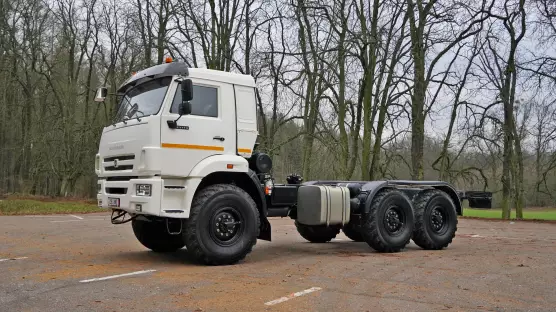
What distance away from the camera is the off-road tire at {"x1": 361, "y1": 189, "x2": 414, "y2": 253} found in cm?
1021

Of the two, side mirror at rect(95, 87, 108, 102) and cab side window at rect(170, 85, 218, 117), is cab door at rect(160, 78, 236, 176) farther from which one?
side mirror at rect(95, 87, 108, 102)

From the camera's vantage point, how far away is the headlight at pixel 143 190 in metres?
7.82

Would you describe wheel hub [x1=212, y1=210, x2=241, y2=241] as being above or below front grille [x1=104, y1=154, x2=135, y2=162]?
below

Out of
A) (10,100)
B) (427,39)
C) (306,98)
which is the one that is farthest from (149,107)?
(10,100)

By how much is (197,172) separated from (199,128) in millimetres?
726

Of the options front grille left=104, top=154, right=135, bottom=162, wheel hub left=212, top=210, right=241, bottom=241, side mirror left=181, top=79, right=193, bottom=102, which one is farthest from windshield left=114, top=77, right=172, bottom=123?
wheel hub left=212, top=210, right=241, bottom=241

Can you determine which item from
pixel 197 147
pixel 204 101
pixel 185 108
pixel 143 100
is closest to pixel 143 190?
pixel 197 147

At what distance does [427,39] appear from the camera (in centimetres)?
2328

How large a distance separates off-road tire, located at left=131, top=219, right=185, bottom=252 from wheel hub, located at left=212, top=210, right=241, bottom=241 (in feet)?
6.33

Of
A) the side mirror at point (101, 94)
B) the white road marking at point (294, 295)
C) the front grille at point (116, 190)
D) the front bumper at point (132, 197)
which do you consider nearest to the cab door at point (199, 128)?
the front bumper at point (132, 197)

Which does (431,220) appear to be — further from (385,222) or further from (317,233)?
(317,233)

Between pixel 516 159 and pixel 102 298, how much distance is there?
27.4 meters

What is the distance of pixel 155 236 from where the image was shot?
10055 mm

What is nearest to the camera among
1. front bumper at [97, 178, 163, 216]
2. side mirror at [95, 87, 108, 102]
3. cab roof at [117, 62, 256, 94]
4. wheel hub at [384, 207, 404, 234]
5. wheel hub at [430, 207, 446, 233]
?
front bumper at [97, 178, 163, 216]
